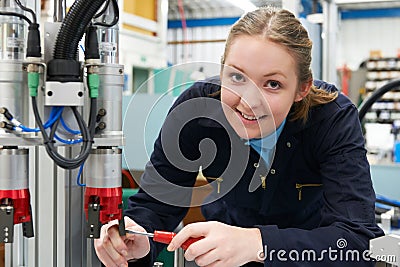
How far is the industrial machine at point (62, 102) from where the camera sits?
0.69 meters

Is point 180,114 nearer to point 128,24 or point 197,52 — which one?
point 128,24

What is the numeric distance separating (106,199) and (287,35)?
49 centimetres

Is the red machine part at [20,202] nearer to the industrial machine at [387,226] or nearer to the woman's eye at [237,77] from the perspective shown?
the woman's eye at [237,77]

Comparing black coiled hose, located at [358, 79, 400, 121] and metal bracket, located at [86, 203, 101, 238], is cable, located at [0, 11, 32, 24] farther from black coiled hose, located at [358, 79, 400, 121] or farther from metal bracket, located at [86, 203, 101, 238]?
black coiled hose, located at [358, 79, 400, 121]

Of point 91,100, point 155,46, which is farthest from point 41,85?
point 155,46

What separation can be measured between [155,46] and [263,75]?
5.77 m

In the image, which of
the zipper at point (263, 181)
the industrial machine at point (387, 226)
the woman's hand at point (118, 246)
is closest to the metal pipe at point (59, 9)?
the woman's hand at point (118, 246)

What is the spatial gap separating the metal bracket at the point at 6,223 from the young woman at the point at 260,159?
0.58 feet

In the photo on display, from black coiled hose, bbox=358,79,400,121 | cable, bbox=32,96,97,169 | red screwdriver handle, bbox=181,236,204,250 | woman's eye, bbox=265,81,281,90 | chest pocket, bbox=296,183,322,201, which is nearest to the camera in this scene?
cable, bbox=32,96,97,169

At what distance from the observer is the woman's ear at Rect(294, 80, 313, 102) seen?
1.05 metres

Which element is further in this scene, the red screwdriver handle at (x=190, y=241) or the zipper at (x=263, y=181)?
the zipper at (x=263, y=181)

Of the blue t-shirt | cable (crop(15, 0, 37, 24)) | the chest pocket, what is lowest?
the chest pocket

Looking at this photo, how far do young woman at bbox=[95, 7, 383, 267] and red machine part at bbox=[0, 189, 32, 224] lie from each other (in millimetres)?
159

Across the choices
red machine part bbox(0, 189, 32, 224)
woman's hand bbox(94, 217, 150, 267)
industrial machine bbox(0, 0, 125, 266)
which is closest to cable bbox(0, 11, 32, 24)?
industrial machine bbox(0, 0, 125, 266)
